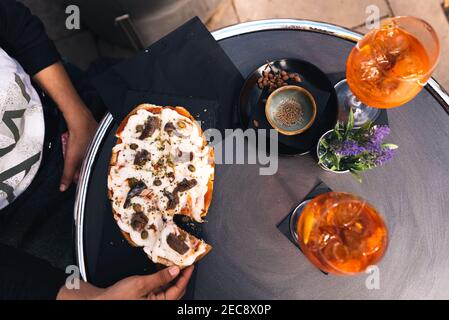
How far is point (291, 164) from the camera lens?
0.92 m

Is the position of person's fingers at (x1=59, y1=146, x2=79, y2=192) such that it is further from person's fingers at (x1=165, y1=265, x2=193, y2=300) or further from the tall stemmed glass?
the tall stemmed glass

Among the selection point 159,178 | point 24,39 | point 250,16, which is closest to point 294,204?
point 159,178

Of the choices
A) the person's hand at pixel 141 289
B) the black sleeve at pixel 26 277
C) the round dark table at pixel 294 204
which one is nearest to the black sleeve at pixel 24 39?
the round dark table at pixel 294 204

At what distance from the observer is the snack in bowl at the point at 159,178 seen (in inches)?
34.2

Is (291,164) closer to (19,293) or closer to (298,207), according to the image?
(298,207)

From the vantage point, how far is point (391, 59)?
0.82 meters

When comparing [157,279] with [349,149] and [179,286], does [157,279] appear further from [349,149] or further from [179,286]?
[349,149]

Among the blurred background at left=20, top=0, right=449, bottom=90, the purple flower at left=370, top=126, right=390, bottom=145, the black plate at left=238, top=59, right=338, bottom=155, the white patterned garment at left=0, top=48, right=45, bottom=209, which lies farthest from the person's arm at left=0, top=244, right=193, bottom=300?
the blurred background at left=20, top=0, right=449, bottom=90

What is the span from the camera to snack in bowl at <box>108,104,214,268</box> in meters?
0.87

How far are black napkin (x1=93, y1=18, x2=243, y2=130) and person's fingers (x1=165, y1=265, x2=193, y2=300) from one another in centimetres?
35

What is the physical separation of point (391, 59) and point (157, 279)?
719 millimetres

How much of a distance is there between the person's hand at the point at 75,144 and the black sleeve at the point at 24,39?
162 millimetres
